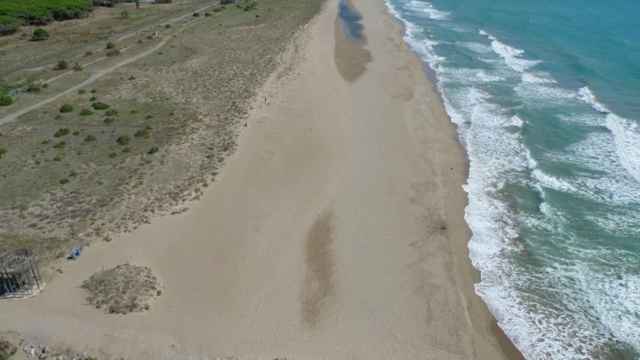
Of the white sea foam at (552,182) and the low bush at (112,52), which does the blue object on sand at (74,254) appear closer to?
the white sea foam at (552,182)

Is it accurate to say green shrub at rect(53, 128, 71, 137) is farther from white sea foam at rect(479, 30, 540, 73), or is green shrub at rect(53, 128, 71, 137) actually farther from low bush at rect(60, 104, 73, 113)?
white sea foam at rect(479, 30, 540, 73)

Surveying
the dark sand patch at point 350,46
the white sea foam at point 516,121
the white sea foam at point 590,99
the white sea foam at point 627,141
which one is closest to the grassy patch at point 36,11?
the dark sand patch at point 350,46

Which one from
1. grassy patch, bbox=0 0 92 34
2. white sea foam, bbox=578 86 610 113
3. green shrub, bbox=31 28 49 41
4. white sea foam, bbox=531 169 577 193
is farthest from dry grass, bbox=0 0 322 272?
white sea foam, bbox=578 86 610 113

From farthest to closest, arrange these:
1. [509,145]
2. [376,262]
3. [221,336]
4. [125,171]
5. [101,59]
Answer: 1. [101,59]
2. [509,145]
3. [125,171]
4. [376,262]
5. [221,336]

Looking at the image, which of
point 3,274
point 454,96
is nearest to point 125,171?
point 3,274

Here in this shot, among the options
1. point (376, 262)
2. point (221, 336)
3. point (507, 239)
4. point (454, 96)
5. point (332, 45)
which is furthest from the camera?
point (332, 45)

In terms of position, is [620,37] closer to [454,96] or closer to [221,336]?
[454,96]
